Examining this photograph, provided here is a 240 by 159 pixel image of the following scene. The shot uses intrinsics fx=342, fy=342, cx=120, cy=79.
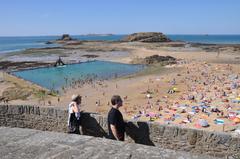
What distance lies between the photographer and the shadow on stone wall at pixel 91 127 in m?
8.05

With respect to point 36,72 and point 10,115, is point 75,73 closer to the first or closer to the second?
point 36,72

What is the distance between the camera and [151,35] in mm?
89312

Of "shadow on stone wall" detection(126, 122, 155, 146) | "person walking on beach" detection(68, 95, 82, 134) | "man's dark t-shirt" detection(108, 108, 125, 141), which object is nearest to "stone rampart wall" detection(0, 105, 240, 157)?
"shadow on stone wall" detection(126, 122, 155, 146)

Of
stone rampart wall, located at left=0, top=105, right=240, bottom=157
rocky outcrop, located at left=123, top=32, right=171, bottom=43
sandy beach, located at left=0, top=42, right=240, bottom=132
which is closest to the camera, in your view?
stone rampart wall, located at left=0, top=105, right=240, bottom=157

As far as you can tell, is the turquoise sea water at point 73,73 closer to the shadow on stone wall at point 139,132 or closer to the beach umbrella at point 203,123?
the beach umbrella at point 203,123

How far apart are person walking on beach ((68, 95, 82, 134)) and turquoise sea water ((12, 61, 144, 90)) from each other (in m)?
17.5

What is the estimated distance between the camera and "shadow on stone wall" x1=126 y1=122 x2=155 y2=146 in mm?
7492

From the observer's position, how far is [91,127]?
26.8 feet

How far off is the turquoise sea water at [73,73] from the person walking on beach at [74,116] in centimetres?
1745

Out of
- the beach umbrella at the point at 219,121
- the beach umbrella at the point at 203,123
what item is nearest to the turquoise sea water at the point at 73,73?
the beach umbrella at the point at 203,123

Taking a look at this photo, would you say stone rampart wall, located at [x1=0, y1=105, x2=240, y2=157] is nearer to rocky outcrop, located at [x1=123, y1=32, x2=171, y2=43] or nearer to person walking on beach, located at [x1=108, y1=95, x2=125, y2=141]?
person walking on beach, located at [x1=108, y1=95, x2=125, y2=141]

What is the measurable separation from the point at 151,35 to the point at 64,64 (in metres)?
53.2

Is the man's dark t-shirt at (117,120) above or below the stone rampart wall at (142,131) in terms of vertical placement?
above

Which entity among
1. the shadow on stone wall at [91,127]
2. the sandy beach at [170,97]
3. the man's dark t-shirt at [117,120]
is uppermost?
the man's dark t-shirt at [117,120]
